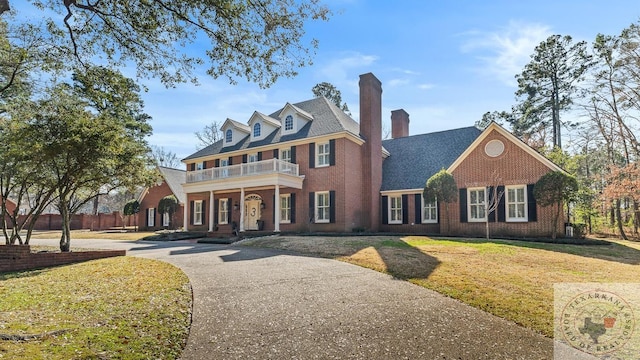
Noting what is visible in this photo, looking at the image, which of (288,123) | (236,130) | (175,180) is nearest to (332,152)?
(288,123)

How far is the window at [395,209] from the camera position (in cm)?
2162

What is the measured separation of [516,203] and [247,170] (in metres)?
14.0

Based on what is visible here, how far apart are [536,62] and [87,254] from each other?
3309 centimetres

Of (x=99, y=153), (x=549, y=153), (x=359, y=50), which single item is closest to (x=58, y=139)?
(x=99, y=153)

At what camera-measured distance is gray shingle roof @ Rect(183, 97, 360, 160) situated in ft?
69.9

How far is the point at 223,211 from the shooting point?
24750mm

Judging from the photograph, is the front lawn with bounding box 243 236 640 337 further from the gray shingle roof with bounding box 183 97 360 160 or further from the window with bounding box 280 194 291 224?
the gray shingle roof with bounding box 183 97 360 160

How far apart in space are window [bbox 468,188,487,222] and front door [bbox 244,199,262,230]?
12.0m

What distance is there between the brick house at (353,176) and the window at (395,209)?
0.06 metres

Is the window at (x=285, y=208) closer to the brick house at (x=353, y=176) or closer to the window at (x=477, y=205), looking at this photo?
the brick house at (x=353, y=176)

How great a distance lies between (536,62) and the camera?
30281 millimetres

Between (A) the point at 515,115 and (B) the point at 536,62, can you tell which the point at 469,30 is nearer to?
(B) the point at 536,62

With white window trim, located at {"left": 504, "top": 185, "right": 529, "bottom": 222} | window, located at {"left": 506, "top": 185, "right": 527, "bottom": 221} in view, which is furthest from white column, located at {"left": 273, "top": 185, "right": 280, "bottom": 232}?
window, located at {"left": 506, "top": 185, "right": 527, "bottom": 221}

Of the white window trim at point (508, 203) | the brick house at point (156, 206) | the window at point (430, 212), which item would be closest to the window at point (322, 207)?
the window at point (430, 212)
